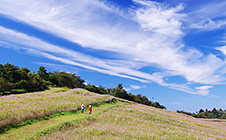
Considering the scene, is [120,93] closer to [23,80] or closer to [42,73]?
[42,73]

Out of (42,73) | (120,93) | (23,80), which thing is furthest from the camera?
(120,93)

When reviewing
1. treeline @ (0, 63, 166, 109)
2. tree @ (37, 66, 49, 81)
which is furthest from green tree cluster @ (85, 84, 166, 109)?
tree @ (37, 66, 49, 81)

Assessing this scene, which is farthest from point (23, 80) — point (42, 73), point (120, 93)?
point (120, 93)

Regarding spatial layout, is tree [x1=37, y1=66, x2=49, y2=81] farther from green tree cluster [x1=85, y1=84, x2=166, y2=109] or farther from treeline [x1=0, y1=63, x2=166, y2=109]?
green tree cluster [x1=85, y1=84, x2=166, y2=109]

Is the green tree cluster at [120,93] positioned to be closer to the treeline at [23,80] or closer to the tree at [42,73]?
the treeline at [23,80]

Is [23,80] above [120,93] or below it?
below

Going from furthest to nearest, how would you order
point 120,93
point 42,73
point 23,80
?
point 120,93
point 42,73
point 23,80

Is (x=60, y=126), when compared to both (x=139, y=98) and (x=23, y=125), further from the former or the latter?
(x=139, y=98)

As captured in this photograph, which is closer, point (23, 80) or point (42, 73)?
point (23, 80)

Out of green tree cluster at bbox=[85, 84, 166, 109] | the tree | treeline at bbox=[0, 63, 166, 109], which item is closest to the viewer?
treeline at bbox=[0, 63, 166, 109]

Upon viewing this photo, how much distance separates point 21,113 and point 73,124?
7131 mm

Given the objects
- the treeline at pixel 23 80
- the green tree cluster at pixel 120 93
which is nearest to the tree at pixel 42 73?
the treeline at pixel 23 80

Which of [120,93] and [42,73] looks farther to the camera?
[120,93]

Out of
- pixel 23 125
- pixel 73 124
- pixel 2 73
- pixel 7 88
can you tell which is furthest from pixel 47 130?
pixel 2 73
